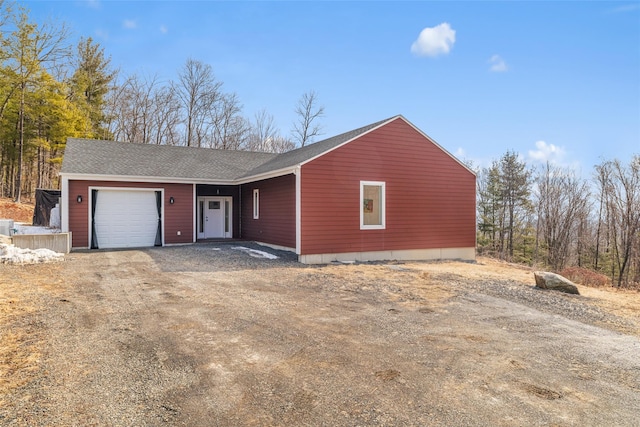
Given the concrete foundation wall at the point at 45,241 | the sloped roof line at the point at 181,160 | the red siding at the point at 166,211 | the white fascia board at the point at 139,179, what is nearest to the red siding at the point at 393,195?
the sloped roof line at the point at 181,160

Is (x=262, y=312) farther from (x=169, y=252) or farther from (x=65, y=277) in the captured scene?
(x=169, y=252)

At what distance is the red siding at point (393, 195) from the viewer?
36.3ft

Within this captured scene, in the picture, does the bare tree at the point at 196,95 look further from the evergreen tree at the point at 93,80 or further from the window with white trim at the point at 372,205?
the window with white trim at the point at 372,205

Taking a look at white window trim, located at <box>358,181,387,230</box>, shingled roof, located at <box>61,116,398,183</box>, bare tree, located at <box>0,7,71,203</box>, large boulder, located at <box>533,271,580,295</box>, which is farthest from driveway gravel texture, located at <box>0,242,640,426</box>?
bare tree, located at <box>0,7,71,203</box>

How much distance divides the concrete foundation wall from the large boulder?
41.8 feet

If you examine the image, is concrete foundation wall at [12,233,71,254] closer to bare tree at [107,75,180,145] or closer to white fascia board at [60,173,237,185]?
white fascia board at [60,173,237,185]

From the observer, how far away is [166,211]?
46.2 ft

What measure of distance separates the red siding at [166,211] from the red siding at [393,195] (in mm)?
5896

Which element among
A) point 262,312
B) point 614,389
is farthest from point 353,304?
point 614,389

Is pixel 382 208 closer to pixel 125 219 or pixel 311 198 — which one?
pixel 311 198

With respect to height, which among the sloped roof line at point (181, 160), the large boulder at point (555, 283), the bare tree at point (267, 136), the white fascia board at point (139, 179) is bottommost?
the large boulder at point (555, 283)

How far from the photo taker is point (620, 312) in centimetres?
609

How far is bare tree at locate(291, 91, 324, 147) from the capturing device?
31234 millimetres

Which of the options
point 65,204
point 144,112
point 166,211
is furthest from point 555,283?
point 144,112
